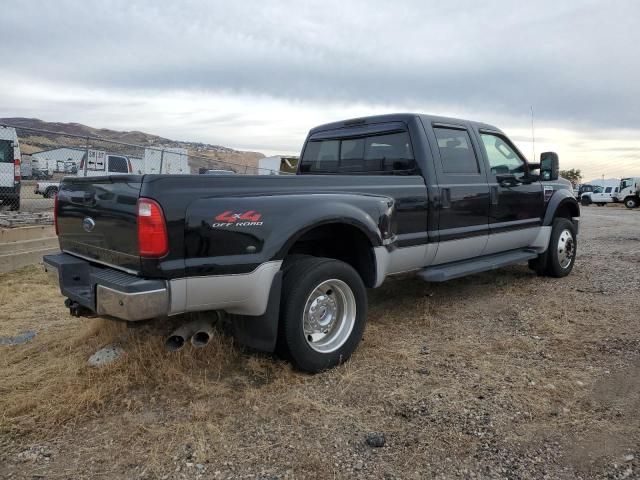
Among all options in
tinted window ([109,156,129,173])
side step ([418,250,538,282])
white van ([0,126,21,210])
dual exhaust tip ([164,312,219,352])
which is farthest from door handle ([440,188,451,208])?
tinted window ([109,156,129,173])

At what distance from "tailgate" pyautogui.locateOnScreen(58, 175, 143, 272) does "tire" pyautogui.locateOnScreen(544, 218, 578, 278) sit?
5.28 m

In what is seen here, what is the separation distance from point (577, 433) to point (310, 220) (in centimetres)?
200

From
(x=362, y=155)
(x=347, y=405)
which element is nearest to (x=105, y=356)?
(x=347, y=405)

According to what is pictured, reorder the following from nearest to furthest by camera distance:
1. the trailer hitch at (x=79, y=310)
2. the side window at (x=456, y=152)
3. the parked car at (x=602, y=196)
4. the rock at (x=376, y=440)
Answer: the rock at (x=376, y=440), the trailer hitch at (x=79, y=310), the side window at (x=456, y=152), the parked car at (x=602, y=196)

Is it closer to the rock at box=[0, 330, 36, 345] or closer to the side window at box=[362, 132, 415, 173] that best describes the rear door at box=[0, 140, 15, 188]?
the rock at box=[0, 330, 36, 345]

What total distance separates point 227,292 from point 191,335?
1.50 feet

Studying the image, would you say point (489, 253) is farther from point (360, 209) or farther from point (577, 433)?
point (577, 433)

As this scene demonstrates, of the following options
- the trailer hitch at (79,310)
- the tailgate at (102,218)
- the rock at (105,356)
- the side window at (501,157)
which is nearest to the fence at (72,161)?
the side window at (501,157)

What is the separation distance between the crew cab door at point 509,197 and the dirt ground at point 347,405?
45.1 inches

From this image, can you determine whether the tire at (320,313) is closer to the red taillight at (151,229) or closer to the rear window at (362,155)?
the red taillight at (151,229)

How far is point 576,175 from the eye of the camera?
8112cm

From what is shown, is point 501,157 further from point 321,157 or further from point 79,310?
point 79,310

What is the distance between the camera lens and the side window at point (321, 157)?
5.55m

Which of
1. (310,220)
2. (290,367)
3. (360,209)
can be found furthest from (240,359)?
(360,209)
